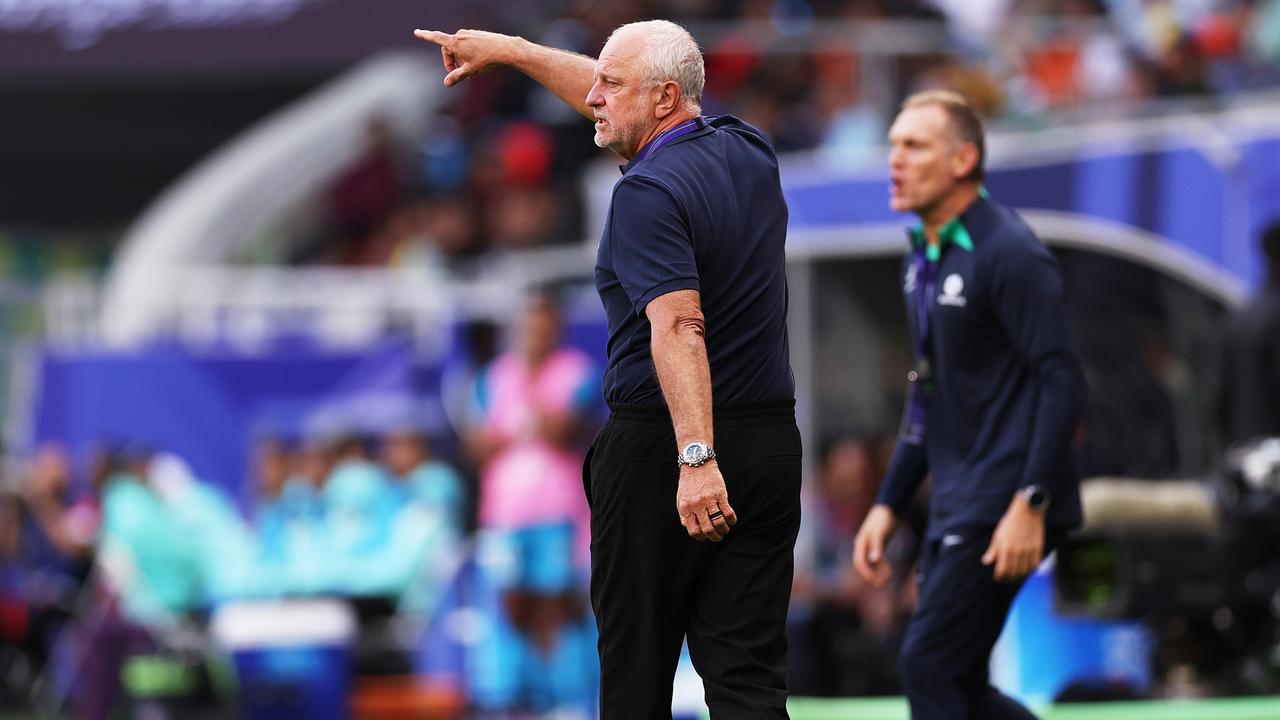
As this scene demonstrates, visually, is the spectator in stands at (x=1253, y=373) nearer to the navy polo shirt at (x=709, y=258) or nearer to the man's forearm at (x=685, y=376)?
the navy polo shirt at (x=709, y=258)

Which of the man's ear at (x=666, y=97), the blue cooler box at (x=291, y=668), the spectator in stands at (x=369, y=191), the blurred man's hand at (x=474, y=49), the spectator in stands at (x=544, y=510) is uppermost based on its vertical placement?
the spectator in stands at (x=369, y=191)

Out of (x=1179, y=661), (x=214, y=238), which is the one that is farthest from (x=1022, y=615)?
(x=214, y=238)

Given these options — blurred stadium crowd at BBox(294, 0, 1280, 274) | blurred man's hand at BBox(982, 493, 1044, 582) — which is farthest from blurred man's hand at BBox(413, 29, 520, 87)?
blurred stadium crowd at BBox(294, 0, 1280, 274)

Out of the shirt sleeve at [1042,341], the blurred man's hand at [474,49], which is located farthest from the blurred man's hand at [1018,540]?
the blurred man's hand at [474,49]

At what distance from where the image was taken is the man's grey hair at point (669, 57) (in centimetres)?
507

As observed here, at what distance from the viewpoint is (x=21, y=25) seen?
19.0 m

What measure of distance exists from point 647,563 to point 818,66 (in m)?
9.51

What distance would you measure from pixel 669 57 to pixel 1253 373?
442cm

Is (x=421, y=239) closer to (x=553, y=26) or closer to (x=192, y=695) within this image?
(x=553, y=26)

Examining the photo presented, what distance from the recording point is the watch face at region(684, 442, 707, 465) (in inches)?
188

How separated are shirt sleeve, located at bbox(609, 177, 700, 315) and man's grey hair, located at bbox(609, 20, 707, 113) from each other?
0.29 m

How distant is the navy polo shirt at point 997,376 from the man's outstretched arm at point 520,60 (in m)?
1.25

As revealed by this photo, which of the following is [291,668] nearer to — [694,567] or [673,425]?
[694,567]

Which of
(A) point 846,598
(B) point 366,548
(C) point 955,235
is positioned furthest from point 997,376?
(B) point 366,548
